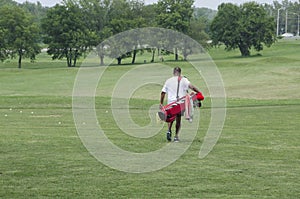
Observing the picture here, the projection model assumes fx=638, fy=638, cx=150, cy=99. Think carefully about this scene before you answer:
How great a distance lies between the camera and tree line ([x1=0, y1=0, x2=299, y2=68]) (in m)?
89.1

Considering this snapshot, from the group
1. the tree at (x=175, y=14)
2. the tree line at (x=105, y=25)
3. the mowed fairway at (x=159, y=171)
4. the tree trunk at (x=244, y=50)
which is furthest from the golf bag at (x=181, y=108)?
the tree trunk at (x=244, y=50)

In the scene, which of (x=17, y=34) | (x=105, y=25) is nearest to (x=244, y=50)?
(x=105, y=25)

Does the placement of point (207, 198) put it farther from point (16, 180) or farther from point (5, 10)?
point (5, 10)

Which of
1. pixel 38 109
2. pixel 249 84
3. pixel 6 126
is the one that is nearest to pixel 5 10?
pixel 249 84

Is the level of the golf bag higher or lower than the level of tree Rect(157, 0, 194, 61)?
lower

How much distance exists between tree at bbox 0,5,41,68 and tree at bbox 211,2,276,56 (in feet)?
90.6

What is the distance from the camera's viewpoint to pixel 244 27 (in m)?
94.2

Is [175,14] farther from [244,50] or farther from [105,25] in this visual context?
[244,50]

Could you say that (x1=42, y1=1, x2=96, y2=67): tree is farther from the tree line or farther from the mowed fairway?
the mowed fairway

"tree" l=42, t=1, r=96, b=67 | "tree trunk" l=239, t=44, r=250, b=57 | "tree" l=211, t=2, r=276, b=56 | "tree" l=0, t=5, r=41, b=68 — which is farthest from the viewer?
"tree trunk" l=239, t=44, r=250, b=57

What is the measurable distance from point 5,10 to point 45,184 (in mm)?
87318

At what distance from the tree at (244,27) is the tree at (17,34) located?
2760 cm

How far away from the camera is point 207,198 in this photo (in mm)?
9078

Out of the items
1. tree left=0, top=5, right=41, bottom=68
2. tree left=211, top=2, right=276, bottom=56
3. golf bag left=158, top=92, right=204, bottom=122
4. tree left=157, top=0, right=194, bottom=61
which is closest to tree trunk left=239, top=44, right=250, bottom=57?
tree left=211, top=2, right=276, bottom=56
